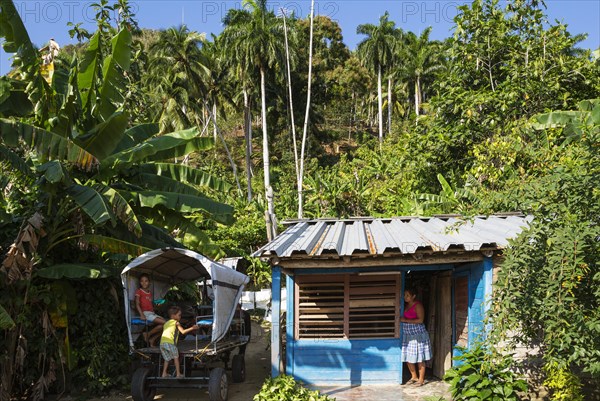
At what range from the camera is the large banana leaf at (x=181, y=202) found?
10156 millimetres

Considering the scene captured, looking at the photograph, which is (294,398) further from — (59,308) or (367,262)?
(59,308)

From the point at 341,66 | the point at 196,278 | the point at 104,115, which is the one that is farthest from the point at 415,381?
the point at 341,66

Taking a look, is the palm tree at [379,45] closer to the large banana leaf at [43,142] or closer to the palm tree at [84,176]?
the palm tree at [84,176]

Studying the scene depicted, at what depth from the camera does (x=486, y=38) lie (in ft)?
55.6

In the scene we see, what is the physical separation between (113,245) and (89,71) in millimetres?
2971

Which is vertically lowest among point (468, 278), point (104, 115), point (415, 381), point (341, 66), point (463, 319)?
point (415, 381)

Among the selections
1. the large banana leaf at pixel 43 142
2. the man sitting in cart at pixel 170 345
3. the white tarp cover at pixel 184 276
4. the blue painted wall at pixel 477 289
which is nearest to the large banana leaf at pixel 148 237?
the white tarp cover at pixel 184 276

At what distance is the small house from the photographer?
9094 mm

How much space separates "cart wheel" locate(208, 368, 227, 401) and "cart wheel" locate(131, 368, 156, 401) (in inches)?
38.8

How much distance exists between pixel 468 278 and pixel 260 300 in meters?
11.3

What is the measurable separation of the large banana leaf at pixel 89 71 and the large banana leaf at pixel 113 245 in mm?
2273

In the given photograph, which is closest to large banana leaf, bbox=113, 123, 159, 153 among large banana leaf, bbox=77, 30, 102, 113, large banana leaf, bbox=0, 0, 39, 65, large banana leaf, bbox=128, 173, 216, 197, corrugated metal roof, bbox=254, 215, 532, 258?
large banana leaf, bbox=128, 173, 216, 197

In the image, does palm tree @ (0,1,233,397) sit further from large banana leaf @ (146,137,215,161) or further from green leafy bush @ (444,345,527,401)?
green leafy bush @ (444,345,527,401)

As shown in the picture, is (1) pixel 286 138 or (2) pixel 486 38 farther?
(1) pixel 286 138
